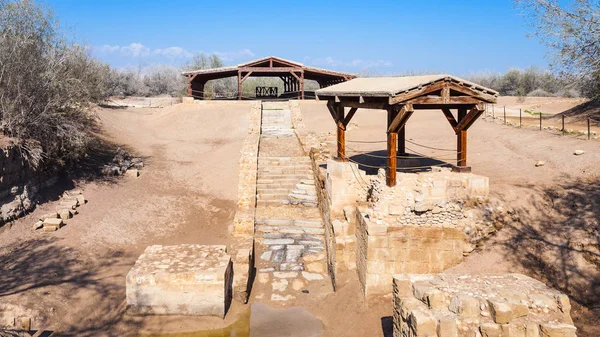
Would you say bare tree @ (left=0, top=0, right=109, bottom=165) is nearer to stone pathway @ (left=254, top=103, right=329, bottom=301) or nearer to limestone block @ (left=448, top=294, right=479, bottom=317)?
stone pathway @ (left=254, top=103, right=329, bottom=301)

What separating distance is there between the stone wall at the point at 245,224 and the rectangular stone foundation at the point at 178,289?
0.59 meters

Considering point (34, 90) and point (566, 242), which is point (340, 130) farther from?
point (34, 90)

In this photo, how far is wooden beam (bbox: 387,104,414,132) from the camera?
833 cm

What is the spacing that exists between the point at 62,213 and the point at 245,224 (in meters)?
4.54

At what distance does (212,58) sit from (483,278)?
4787 cm

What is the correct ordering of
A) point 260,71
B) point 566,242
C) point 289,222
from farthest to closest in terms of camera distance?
1. point 260,71
2. point 289,222
3. point 566,242

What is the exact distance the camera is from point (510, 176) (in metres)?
10.2

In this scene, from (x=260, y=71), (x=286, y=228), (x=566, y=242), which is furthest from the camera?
(x=260, y=71)

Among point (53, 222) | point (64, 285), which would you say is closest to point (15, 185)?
point (53, 222)

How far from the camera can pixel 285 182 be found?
1402cm

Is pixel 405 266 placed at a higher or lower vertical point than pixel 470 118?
lower

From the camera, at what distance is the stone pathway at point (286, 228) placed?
32.0ft

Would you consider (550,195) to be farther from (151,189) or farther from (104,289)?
(151,189)

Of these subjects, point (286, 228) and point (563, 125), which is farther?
point (563, 125)
